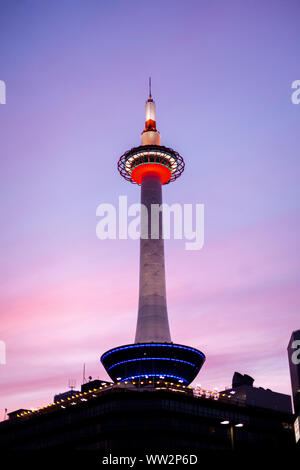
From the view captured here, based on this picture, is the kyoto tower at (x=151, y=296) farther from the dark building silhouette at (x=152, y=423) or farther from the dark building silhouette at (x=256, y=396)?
the dark building silhouette at (x=256, y=396)

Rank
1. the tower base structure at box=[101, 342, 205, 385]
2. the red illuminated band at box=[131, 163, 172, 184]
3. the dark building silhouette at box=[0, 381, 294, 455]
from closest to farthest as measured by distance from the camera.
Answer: the dark building silhouette at box=[0, 381, 294, 455] < the tower base structure at box=[101, 342, 205, 385] < the red illuminated band at box=[131, 163, 172, 184]

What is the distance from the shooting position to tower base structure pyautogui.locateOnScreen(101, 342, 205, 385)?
4970 inches

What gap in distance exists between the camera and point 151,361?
12700 cm

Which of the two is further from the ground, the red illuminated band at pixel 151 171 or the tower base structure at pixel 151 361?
the red illuminated band at pixel 151 171

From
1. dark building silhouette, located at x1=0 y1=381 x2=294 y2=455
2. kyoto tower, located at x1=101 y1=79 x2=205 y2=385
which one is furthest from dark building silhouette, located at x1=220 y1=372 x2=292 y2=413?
dark building silhouette, located at x1=0 y1=381 x2=294 y2=455

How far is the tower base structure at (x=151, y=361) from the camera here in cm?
12625

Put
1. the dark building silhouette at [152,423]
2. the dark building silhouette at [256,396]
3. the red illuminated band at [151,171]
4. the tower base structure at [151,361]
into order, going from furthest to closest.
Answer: the dark building silhouette at [256,396] → the red illuminated band at [151,171] → the tower base structure at [151,361] → the dark building silhouette at [152,423]

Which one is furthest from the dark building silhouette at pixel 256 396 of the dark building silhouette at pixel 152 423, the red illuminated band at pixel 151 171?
the red illuminated band at pixel 151 171

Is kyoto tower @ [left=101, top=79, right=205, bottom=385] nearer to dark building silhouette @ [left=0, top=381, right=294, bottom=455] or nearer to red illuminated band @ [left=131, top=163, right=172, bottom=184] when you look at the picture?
red illuminated band @ [left=131, top=163, right=172, bottom=184]

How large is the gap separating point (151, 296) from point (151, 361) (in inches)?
728

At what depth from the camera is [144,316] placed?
13762cm

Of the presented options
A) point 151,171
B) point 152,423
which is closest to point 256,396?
point 152,423
